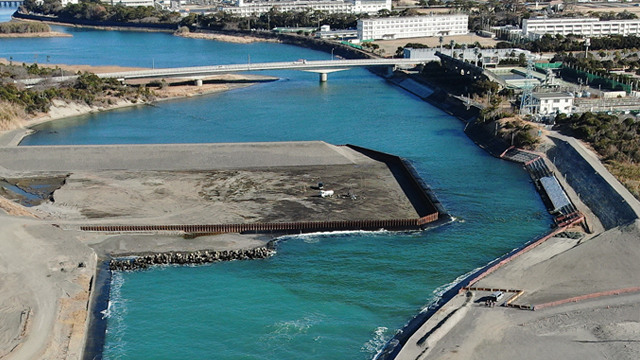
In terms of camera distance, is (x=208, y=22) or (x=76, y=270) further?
(x=208, y=22)

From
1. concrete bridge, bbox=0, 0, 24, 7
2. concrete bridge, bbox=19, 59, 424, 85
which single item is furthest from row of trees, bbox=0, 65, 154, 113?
concrete bridge, bbox=0, 0, 24, 7

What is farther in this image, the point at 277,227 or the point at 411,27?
the point at 411,27

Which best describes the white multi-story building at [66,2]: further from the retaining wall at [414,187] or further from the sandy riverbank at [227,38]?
the retaining wall at [414,187]

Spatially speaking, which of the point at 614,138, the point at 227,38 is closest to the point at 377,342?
the point at 614,138

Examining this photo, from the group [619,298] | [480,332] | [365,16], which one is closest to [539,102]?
[619,298]

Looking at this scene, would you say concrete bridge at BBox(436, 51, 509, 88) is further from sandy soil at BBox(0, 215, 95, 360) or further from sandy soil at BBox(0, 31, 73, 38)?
sandy soil at BBox(0, 31, 73, 38)

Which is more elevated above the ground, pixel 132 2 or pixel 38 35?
pixel 132 2

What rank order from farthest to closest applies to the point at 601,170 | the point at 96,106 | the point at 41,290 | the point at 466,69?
the point at 466,69
the point at 96,106
the point at 601,170
the point at 41,290

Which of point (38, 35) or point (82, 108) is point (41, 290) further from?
point (38, 35)

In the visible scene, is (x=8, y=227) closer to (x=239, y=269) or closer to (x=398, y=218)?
(x=239, y=269)
